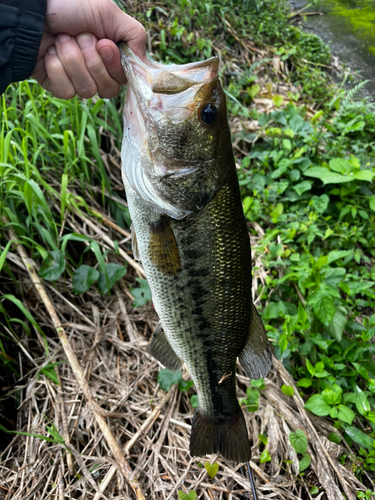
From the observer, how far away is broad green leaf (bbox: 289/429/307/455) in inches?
83.7

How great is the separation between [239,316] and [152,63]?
1.12 meters

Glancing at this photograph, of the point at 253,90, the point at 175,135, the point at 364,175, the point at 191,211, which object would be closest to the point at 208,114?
the point at 175,135

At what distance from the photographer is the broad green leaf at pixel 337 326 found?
2385mm

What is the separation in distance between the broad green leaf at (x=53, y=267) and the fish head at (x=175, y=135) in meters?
1.27

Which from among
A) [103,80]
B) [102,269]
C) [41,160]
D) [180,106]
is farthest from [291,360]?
[41,160]

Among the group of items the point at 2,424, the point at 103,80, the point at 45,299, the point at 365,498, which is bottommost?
the point at 2,424

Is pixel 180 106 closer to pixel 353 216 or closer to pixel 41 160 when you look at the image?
pixel 41 160

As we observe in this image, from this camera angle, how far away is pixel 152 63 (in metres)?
1.49

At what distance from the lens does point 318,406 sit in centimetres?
221

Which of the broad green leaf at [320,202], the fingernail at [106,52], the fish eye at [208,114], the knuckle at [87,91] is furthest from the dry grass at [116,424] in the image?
the fish eye at [208,114]

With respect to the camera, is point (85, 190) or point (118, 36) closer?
point (118, 36)

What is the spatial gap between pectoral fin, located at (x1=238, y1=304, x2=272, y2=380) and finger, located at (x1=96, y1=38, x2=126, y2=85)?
1238 mm

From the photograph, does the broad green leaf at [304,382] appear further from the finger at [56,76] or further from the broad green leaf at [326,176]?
the finger at [56,76]

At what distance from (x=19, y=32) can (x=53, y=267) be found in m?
1.48
